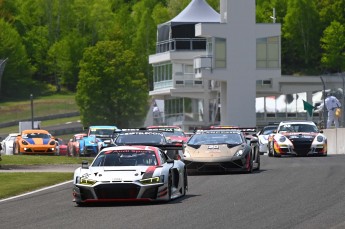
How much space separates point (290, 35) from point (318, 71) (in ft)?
16.9

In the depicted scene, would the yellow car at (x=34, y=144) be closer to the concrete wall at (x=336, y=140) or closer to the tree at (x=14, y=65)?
the concrete wall at (x=336, y=140)

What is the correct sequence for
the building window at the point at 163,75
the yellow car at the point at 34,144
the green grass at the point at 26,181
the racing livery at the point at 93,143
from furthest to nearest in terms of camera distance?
the building window at the point at 163,75, the yellow car at the point at 34,144, the racing livery at the point at 93,143, the green grass at the point at 26,181

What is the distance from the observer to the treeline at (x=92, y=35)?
127938 millimetres

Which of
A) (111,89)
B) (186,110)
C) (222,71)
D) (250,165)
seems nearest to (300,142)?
(250,165)

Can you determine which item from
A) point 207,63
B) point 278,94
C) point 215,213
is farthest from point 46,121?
point 215,213

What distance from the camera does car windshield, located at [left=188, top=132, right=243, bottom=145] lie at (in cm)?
3219

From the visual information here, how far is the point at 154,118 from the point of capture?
10144 cm

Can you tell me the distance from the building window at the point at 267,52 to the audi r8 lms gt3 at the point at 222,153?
50.7 metres

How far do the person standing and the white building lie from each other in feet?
82.5

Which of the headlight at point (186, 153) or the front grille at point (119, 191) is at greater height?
the headlight at point (186, 153)

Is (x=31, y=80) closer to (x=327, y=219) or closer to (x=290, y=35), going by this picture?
(x=290, y=35)

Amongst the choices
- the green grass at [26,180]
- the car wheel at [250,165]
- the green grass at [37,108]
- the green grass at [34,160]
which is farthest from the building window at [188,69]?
the car wheel at [250,165]

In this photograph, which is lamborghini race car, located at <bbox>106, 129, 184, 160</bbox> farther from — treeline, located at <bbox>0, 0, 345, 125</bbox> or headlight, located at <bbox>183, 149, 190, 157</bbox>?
treeline, located at <bbox>0, 0, 345, 125</bbox>

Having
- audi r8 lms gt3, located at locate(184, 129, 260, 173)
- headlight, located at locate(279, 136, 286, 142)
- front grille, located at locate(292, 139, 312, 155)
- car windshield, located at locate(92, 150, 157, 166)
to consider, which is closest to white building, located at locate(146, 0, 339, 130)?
headlight, located at locate(279, 136, 286, 142)
